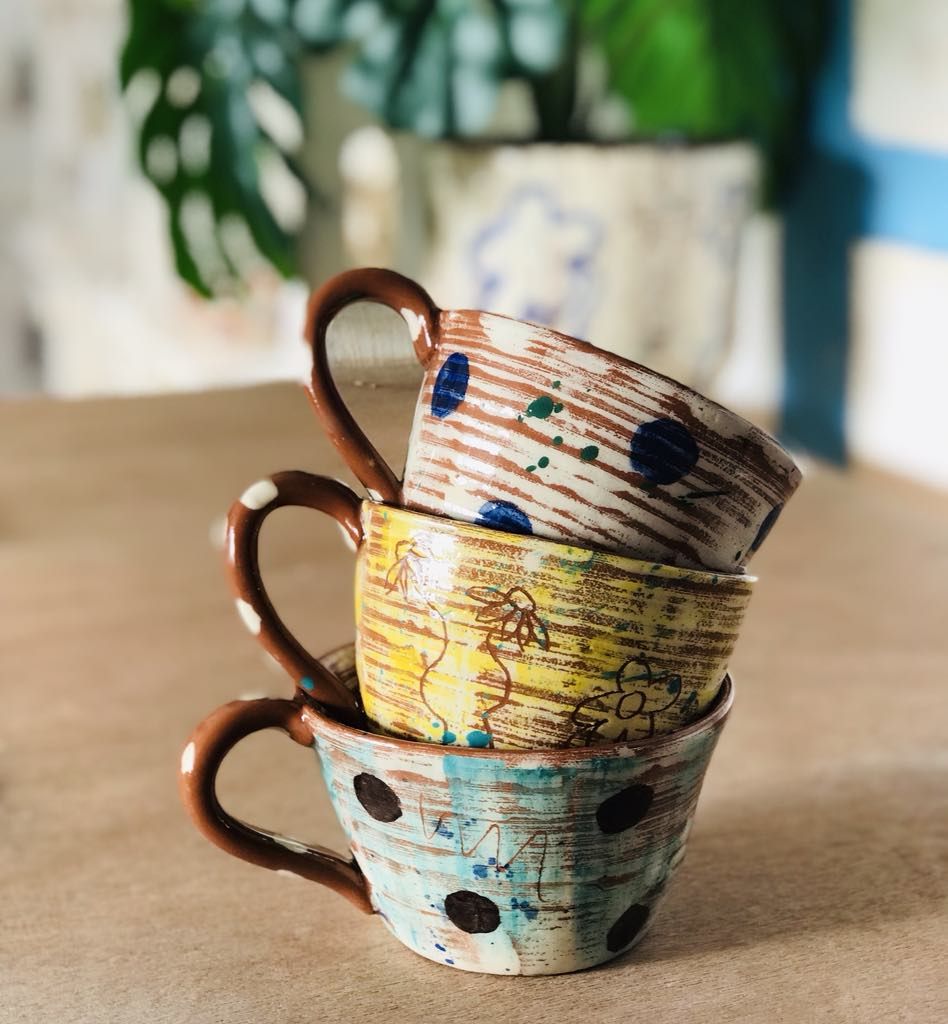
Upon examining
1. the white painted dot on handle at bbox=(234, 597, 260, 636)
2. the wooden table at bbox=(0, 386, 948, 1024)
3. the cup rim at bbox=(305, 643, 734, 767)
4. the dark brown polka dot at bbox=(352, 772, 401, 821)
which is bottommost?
the wooden table at bbox=(0, 386, 948, 1024)

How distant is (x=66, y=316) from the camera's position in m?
3.52

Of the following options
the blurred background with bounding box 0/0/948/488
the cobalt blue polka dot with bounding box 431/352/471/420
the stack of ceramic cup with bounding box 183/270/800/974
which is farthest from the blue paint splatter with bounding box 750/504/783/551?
the blurred background with bounding box 0/0/948/488

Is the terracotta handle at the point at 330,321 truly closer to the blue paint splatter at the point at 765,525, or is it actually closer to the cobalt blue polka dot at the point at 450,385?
the cobalt blue polka dot at the point at 450,385

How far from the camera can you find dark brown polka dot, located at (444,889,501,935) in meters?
0.44

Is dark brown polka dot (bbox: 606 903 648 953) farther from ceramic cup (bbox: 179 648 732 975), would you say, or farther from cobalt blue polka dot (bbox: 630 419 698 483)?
cobalt blue polka dot (bbox: 630 419 698 483)

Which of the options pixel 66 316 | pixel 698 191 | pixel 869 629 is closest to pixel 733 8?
pixel 698 191

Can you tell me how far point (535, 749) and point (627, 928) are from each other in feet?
0.27

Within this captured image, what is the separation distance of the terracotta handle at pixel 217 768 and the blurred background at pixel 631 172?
34.7 inches

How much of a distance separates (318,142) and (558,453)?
169 centimetres

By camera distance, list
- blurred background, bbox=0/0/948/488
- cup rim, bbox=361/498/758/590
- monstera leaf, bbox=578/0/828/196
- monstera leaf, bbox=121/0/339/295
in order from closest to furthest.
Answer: cup rim, bbox=361/498/758/590 → blurred background, bbox=0/0/948/488 → monstera leaf, bbox=578/0/828/196 → monstera leaf, bbox=121/0/339/295

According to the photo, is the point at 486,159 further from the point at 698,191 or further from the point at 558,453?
the point at 558,453

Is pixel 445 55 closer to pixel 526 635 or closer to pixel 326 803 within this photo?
pixel 326 803

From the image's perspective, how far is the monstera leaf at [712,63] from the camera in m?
1.54

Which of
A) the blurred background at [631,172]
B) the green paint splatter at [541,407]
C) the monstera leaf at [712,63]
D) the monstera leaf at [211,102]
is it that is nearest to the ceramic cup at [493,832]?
the green paint splatter at [541,407]
